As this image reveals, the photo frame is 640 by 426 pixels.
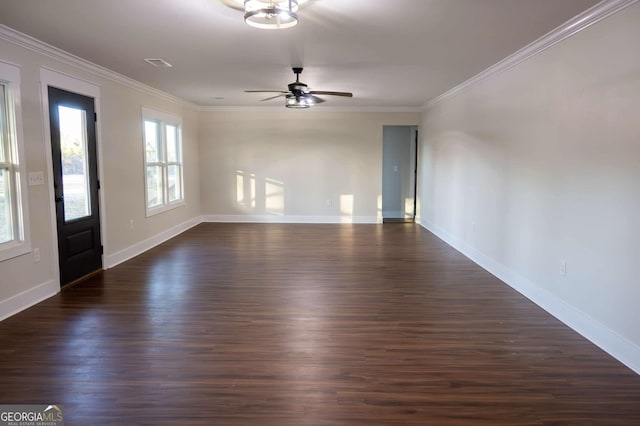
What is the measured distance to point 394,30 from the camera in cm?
351

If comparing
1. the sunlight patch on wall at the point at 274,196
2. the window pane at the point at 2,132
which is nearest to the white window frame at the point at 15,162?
the window pane at the point at 2,132

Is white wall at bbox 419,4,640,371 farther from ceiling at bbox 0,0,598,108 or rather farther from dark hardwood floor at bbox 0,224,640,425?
ceiling at bbox 0,0,598,108

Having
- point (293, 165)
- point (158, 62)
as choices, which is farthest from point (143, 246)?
point (293, 165)

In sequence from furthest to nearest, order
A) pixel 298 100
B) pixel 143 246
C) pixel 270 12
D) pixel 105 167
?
pixel 143 246 < pixel 298 100 < pixel 105 167 < pixel 270 12

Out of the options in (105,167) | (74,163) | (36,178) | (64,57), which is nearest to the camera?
(36,178)

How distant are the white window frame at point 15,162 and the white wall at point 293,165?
17.1ft

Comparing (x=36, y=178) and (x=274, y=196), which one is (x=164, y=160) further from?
(x=36, y=178)

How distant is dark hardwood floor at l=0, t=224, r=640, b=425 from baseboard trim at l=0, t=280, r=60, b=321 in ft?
0.33

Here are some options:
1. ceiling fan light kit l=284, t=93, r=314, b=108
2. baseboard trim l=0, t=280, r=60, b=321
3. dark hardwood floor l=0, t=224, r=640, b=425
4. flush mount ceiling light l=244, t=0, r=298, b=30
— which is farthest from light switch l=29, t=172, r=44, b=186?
ceiling fan light kit l=284, t=93, r=314, b=108

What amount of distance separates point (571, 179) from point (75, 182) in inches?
198

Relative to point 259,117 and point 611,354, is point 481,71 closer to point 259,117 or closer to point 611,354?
point 611,354

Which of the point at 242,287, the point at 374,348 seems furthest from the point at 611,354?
the point at 242,287

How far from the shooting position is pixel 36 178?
3.95 m

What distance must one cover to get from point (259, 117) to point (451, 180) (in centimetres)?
430
